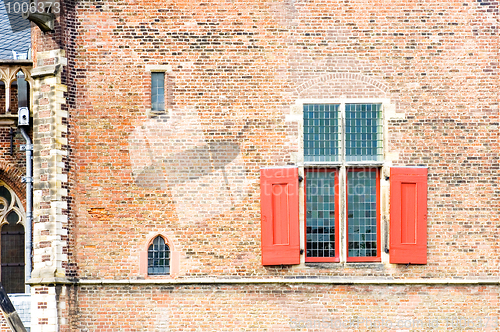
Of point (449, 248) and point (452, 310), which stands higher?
point (449, 248)

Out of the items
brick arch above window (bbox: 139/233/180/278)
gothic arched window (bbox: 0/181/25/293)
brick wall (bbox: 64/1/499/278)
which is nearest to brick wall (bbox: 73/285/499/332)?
brick arch above window (bbox: 139/233/180/278)

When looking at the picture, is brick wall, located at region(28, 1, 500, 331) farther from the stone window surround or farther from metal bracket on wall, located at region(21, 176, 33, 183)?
metal bracket on wall, located at region(21, 176, 33, 183)

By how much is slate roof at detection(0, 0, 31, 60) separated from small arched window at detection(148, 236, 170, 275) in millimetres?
5968

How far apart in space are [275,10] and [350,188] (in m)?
4.18

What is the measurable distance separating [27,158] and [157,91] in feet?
10.8

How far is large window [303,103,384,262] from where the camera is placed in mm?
16500

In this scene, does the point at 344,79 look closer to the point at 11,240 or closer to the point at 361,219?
the point at 361,219

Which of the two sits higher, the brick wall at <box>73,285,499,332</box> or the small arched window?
the small arched window

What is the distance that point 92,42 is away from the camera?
1669cm

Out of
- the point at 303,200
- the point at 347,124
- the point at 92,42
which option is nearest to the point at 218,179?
the point at 303,200

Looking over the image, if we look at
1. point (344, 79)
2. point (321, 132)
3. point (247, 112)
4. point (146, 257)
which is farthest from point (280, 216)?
point (344, 79)

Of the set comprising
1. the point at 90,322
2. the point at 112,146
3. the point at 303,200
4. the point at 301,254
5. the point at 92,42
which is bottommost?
the point at 90,322

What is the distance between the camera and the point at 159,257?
16.4m

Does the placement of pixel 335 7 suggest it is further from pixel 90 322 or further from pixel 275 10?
pixel 90 322
